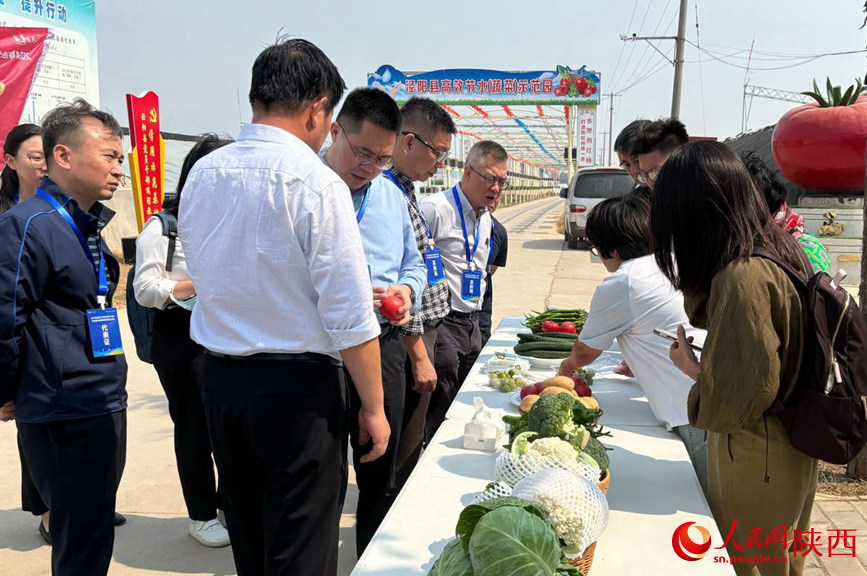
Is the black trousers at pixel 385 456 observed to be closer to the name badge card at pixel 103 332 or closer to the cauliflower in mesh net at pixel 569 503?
the name badge card at pixel 103 332

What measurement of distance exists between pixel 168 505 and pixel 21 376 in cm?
166

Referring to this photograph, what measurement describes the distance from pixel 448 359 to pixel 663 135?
1769mm

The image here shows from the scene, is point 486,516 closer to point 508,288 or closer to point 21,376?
point 21,376

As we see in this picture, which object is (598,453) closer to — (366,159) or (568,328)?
(366,159)

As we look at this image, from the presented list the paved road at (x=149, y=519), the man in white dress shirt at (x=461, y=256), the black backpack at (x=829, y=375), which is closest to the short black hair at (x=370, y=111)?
the black backpack at (x=829, y=375)

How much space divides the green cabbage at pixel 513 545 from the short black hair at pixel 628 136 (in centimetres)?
303

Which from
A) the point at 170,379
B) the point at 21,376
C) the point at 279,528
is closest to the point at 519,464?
the point at 279,528

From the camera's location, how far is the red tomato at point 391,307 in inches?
94.8

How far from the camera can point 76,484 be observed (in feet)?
7.47

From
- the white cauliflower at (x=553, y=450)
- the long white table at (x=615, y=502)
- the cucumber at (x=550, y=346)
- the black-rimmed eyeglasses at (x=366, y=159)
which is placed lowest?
the long white table at (x=615, y=502)

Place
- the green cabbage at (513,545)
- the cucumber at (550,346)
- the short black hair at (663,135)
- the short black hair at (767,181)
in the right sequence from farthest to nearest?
the short black hair at (663,135) < the cucumber at (550,346) < the short black hair at (767,181) < the green cabbage at (513,545)

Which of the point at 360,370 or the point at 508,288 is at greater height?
the point at 360,370

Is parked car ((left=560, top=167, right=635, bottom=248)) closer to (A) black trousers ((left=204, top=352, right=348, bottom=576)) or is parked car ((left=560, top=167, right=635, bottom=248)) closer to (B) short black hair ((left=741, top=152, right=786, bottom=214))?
(B) short black hair ((left=741, top=152, right=786, bottom=214))

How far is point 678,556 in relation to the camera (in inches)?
66.5
